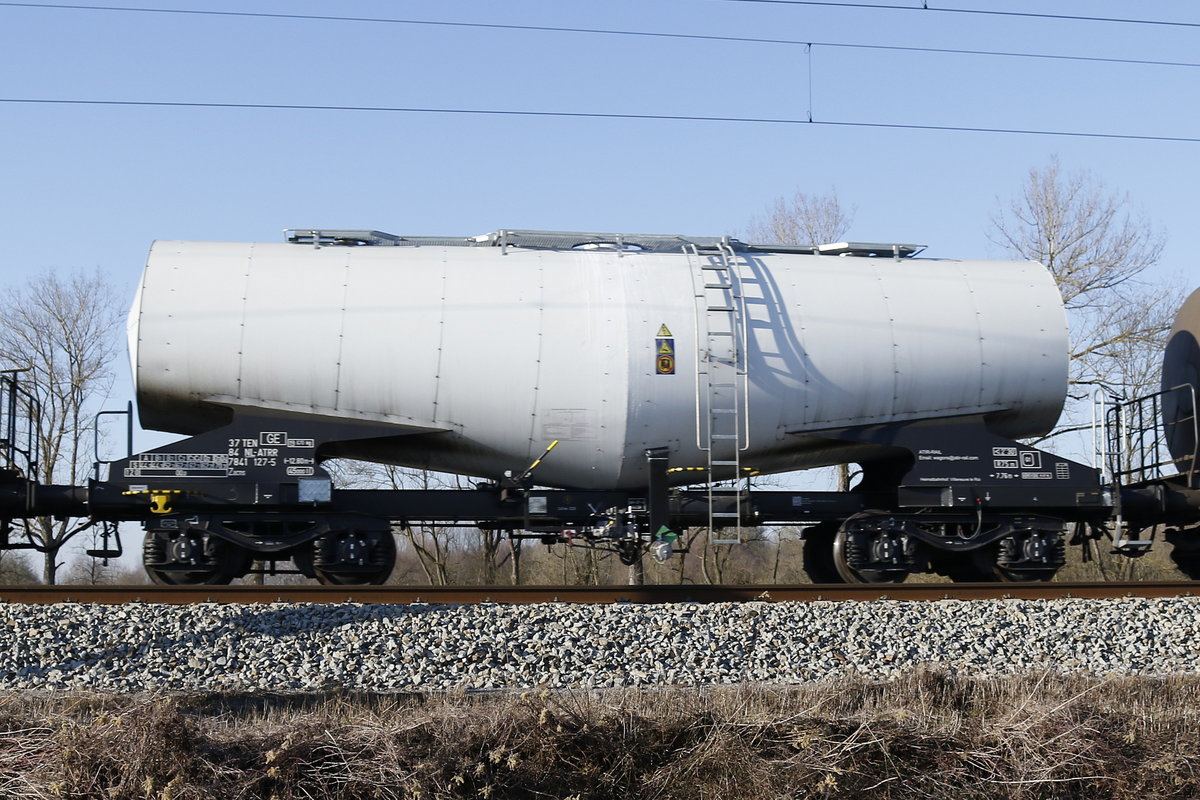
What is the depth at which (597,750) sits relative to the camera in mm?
6238

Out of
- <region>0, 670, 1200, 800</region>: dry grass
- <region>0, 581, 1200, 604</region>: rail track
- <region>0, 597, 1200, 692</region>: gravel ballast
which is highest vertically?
<region>0, 581, 1200, 604</region>: rail track

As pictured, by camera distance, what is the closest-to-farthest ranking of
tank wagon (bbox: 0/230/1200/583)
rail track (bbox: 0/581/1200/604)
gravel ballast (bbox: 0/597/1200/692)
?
gravel ballast (bbox: 0/597/1200/692), rail track (bbox: 0/581/1200/604), tank wagon (bbox: 0/230/1200/583)

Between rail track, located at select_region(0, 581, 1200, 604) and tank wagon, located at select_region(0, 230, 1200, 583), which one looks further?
tank wagon, located at select_region(0, 230, 1200, 583)

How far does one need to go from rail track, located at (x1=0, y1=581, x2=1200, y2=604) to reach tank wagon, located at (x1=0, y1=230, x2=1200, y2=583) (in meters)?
1.27

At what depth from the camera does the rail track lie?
9.99 meters

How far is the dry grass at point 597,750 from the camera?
18.9 feet

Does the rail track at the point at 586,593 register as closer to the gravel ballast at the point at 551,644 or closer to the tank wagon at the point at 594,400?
the gravel ballast at the point at 551,644

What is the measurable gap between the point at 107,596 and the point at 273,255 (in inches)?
153

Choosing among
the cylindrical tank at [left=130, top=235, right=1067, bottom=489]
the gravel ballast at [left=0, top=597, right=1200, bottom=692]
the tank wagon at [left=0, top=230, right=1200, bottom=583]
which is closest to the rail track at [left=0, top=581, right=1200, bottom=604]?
the gravel ballast at [left=0, top=597, right=1200, bottom=692]

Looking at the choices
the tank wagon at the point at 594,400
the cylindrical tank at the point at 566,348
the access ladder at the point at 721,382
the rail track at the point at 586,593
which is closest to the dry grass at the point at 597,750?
the rail track at the point at 586,593

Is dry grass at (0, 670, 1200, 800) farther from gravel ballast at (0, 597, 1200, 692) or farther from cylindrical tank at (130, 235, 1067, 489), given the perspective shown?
cylindrical tank at (130, 235, 1067, 489)

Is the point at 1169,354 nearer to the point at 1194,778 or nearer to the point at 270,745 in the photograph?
the point at 1194,778

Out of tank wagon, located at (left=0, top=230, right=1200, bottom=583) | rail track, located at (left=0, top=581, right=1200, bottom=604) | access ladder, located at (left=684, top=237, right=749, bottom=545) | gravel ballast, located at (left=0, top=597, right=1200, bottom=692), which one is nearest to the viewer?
gravel ballast, located at (left=0, top=597, right=1200, bottom=692)

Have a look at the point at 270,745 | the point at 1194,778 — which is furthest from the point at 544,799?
the point at 1194,778
